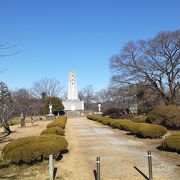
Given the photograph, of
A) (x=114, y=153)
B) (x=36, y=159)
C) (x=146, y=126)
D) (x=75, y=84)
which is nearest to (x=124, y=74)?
(x=146, y=126)

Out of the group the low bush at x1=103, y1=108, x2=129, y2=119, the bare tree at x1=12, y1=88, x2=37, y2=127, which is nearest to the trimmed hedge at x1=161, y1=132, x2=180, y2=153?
the bare tree at x1=12, y1=88, x2=37, y2=127

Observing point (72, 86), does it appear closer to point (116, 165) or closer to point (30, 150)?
point (30, 150)

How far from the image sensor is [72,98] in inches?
2982

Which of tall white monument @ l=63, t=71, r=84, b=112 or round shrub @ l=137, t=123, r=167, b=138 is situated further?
tall white monument @ l=63, t=71, r=84, b=112

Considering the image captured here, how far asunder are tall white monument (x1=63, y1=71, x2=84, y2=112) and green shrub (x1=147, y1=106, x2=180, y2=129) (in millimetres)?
48085

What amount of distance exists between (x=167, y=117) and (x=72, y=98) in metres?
52.4

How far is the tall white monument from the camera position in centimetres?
7388

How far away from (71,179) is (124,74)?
1225 inches

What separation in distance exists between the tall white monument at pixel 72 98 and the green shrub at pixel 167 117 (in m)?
48.1

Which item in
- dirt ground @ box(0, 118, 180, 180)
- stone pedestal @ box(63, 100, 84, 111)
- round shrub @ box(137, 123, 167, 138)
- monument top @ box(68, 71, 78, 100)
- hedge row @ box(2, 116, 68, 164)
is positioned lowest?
dirt ground @ box(0, 118, 180, 180)

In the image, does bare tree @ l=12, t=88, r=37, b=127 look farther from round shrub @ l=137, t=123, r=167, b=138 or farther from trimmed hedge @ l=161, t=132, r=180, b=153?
trimmed hedge @ l=161, t=132, r=180, b=153

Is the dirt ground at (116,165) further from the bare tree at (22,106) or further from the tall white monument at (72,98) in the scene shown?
the tall white monument at (72,98)

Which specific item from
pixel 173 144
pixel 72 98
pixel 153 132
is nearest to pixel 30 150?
pixel 173 144

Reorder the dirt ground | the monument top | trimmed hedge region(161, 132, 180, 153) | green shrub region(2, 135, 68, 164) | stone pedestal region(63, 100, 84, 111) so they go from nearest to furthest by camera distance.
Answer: the dirt ground
green shrub region(2, 135, 68, 164)
trimmed hedge region(161, 132, 180, 153)
the monument top
stone pedestal region(63, 100, 84, 111)
